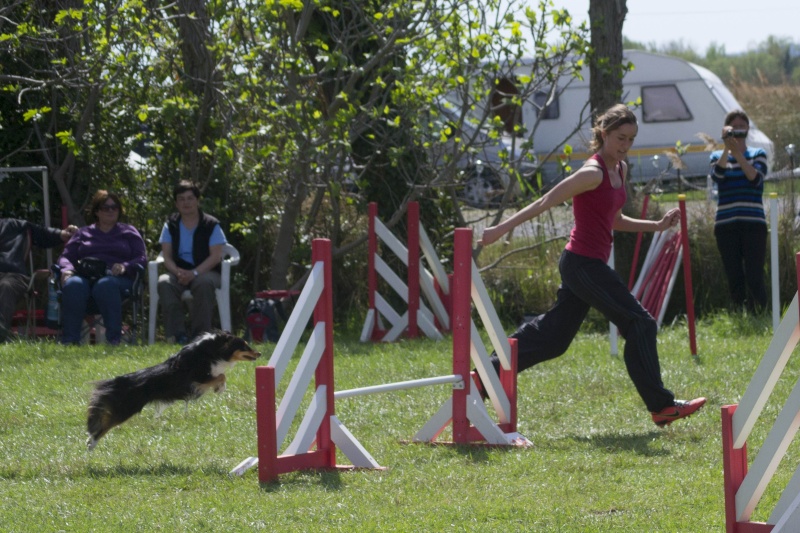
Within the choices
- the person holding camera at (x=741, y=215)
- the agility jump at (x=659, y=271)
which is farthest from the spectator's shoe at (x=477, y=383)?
the person holding camera at (x=741, y=215)

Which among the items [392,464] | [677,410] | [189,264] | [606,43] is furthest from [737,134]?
[392,464]

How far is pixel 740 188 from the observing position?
30.9 ft

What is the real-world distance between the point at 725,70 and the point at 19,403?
54.3 meters

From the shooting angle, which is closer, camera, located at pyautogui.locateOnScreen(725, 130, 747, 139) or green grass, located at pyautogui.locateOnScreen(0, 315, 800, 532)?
green grass, located at pyautogui.locateOnScreen(0, 315, 800, 532)

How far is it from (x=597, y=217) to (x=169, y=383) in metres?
2.17

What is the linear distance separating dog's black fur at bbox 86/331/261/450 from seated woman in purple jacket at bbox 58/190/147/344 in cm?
364

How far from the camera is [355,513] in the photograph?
4426mm

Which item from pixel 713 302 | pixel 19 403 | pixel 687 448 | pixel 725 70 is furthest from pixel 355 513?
pixel 725 70

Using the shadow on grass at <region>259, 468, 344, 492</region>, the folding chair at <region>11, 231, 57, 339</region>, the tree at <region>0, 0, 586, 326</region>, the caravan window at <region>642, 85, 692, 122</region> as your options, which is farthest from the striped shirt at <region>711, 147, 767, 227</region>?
the caravan window at <region>642, 85, 692, 122</region>

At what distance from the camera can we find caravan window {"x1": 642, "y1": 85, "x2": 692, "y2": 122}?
63.7 feet

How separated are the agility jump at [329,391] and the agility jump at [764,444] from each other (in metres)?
1.84

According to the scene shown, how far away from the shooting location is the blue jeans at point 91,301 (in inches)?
364

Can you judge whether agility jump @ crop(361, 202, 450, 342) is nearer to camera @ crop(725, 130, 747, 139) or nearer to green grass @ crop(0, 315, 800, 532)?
green grass @ crop(0, 315, 800, 532)

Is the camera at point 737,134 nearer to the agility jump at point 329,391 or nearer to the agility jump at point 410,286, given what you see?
the agility jump at point 410,286
